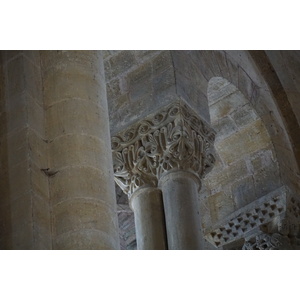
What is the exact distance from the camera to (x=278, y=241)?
511 inches

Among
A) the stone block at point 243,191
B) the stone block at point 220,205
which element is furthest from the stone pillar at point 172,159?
the stone block at point 220,205

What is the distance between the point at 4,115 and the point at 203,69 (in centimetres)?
394

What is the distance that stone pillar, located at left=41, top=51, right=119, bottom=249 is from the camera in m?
7.98

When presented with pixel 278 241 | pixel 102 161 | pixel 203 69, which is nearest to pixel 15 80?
pixel 102 161

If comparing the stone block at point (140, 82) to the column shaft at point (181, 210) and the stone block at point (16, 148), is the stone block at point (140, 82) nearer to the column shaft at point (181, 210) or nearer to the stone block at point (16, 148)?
the column shaft at point (181, 210)

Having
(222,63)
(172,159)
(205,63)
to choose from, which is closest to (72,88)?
(172,159)

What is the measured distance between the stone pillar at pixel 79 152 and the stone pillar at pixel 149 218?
2.35 meters

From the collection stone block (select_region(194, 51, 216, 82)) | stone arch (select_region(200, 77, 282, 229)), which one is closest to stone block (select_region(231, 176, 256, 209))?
stone arch (select_region(200, 77, 282, 229))

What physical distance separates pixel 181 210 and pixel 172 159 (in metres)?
0.48

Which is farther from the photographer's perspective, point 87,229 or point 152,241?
point 152,241

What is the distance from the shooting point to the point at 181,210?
11.0 meters

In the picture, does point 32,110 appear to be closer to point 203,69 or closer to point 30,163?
point 30,163

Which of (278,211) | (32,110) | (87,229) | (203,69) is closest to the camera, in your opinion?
(87,229)

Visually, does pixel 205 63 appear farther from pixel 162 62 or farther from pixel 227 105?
pixel 227 105
